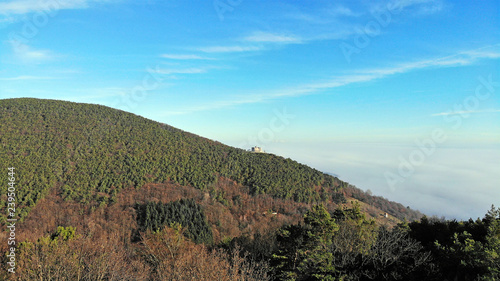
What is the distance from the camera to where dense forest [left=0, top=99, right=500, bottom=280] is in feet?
61.2

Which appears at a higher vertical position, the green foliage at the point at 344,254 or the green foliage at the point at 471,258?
the green foliage at the point at 471,258

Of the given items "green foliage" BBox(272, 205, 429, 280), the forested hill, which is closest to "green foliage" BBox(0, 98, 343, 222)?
the forested hill

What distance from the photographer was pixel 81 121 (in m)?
99.3

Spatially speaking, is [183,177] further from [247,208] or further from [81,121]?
[81,121]

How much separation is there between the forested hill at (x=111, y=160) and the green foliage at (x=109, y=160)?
0.55ft

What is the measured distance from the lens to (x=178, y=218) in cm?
5459

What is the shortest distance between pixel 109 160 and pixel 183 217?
3909 centimetres

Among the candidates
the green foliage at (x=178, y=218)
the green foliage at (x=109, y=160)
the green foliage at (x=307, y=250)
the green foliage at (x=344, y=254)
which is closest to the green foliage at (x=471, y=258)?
the green foliage at (x=344, y=254)

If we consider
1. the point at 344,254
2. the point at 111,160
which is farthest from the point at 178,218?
the point at 344,254

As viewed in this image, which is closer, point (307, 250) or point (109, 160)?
point (307, 250)

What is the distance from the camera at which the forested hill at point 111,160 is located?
6375cm

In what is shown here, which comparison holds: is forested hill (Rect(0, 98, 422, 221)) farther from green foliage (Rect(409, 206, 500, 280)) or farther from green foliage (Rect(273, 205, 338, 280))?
green foliage (Rect(409, 206, 500, 280))

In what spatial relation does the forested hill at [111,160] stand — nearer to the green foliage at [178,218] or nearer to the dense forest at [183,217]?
the dense forest at [183,217]

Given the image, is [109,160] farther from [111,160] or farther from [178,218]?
[178,218]
